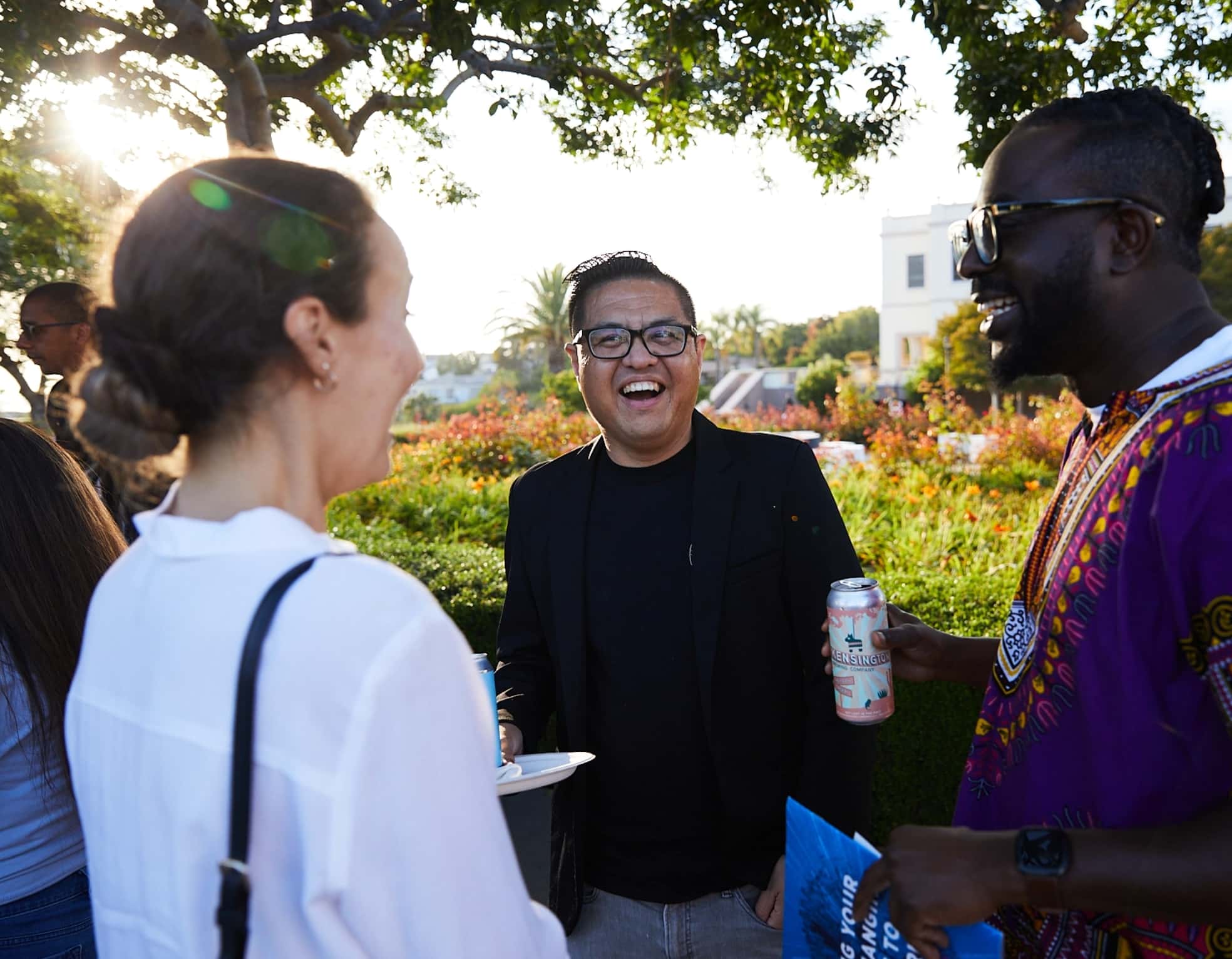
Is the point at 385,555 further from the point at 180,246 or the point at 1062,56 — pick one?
the point at 180,246

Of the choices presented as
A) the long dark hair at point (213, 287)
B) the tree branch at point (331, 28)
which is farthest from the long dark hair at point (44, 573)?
the tree branch at point (331, 28)

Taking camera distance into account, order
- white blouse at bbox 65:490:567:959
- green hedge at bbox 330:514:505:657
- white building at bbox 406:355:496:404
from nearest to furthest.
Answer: white blouse at bbox 65:490:567:959
green hedge at bbox 330:514:505:657
white building at bbox 406:355:496:404

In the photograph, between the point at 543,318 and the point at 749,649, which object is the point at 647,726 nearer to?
the point at 749,649

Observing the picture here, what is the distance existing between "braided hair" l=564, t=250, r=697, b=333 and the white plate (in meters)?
1.26

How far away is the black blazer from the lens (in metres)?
2.47

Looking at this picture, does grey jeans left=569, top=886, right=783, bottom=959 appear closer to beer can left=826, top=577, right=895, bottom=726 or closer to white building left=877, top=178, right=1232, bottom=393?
beer can left=826, top=577, right=895, bottom=726

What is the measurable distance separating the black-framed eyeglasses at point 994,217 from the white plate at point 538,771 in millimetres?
1207

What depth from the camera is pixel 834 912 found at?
1544mm

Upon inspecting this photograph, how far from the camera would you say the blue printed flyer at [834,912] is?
1379 millimetres

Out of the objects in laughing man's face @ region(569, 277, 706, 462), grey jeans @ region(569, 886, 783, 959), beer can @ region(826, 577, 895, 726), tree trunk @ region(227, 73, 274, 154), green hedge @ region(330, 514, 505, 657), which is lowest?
grey jeans @ region(569, 886, 783, 959)

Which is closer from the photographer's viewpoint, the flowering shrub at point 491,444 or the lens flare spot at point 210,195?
the lens flare spot at point 210,195

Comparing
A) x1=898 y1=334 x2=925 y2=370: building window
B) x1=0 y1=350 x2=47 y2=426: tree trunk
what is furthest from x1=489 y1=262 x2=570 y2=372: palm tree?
x1=0 y1=350 x2=47 y2=426: tree trunk

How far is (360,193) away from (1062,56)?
453 cm

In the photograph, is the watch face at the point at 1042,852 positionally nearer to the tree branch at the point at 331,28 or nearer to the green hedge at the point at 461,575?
the green hedge at the point at 461,575
